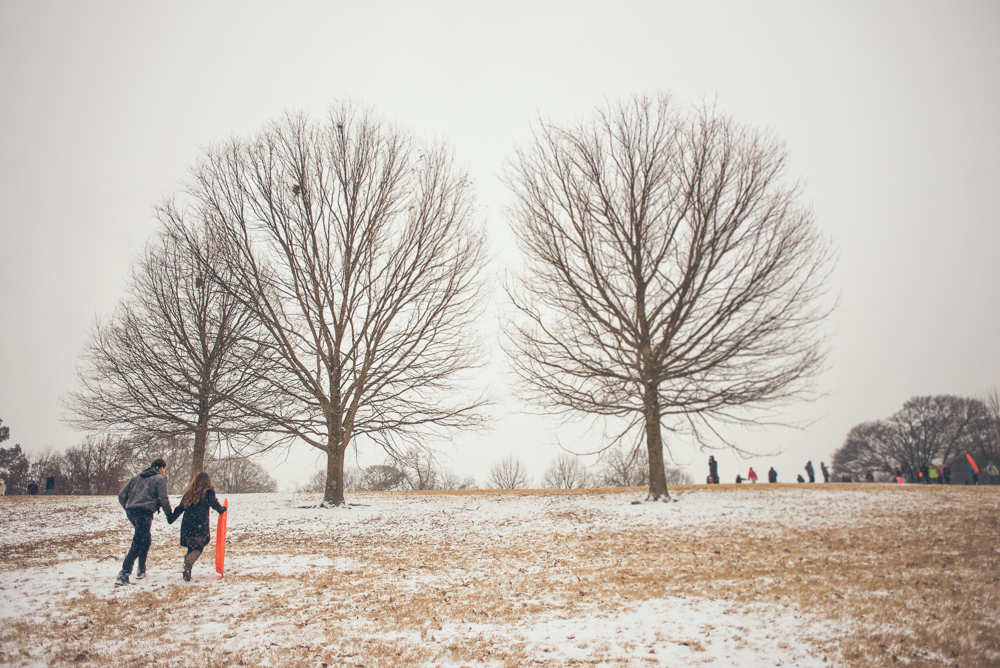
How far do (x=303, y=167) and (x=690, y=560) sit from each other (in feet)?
47.0

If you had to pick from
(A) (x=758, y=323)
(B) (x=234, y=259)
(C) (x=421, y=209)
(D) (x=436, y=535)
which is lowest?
(D) (x=436, y=535)

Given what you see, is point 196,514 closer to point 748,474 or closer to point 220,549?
point 220,549

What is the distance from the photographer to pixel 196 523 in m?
7.04

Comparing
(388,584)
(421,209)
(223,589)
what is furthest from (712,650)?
(421,209)

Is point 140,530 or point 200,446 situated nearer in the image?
point 140,530

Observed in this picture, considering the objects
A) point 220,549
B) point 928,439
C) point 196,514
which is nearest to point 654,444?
point 220,549

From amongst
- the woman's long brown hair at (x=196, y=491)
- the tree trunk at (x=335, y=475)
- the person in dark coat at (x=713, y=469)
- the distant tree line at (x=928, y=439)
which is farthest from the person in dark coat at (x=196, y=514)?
the distant tree line at (x=928, y=439)

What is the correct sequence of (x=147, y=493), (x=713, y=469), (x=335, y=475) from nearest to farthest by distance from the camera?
(x=147, y=493) < (x=335, y=475) < (x=713, y=469)

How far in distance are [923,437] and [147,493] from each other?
72690 millimetres

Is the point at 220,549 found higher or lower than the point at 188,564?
higher

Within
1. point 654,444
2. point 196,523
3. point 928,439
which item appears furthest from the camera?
point 928,439

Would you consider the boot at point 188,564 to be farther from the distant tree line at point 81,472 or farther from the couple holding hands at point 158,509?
the distant tree line at point 81,472

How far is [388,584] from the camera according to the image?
668 centimetres

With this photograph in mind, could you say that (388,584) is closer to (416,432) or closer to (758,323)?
(416,432)
